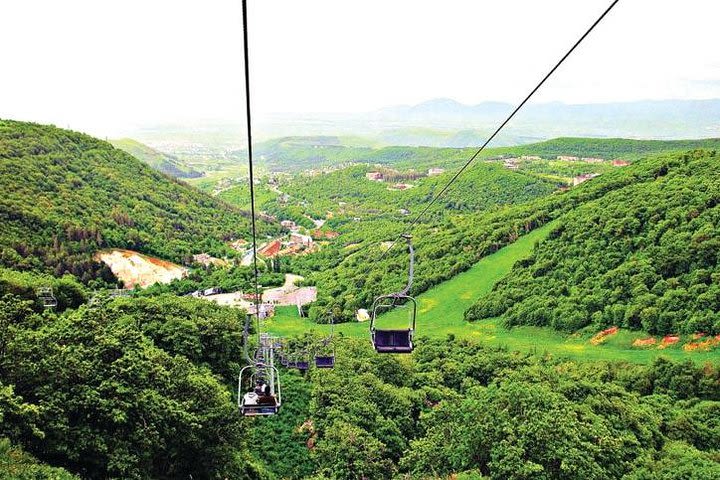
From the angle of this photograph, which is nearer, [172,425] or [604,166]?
[172,425]

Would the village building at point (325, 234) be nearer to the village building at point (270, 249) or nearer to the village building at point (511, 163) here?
the village building at point (270, 249)

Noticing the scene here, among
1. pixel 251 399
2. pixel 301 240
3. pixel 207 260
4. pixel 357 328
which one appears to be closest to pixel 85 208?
pixel 207 260

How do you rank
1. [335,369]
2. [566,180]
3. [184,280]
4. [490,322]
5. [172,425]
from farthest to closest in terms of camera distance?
[566,180]
[184,280]
[490,322]
[335,369]
[172,425]

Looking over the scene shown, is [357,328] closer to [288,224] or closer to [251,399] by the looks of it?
[251,399]

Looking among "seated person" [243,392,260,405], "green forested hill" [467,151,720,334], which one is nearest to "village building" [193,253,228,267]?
"green forested hill" [467,151,720,334]

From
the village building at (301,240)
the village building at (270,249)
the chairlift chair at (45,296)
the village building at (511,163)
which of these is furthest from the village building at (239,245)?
the village building at (511,163)

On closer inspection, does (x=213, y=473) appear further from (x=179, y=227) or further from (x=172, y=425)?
(x=179, y=227)

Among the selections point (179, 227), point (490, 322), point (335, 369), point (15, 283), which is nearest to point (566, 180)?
point (490, 322)
